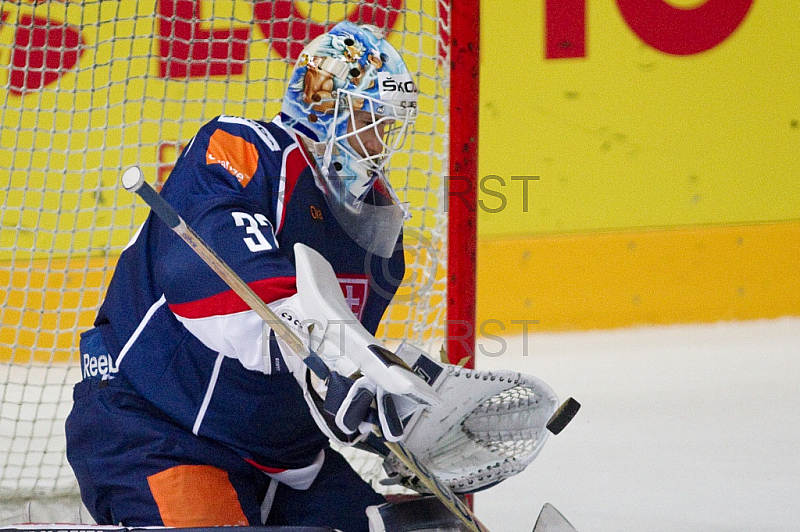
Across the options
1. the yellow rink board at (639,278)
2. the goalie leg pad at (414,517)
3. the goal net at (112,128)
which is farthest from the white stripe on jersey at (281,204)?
the yellow rink board at (639,278)

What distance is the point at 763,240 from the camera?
11.1 ft

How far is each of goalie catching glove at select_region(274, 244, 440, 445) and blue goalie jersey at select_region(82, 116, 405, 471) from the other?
0.23 feet

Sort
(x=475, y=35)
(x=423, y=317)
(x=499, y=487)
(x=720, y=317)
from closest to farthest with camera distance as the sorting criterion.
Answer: (x=475, y=35) → (x=423, y=317) → (x=499, y=487) → (x=720, y=317)

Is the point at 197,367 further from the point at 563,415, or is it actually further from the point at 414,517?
the point at 563,415

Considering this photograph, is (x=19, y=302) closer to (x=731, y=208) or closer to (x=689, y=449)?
(x=689, y=449)

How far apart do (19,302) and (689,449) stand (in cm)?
243

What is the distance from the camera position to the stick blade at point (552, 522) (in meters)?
1.46

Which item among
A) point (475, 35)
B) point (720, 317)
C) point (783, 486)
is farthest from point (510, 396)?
point (720, 317)

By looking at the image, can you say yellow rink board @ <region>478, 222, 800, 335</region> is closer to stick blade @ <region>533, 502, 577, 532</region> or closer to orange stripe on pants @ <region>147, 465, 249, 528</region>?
stick blade @ <region>533, 502, 577, 532</region>

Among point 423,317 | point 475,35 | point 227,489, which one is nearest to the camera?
point 227,489

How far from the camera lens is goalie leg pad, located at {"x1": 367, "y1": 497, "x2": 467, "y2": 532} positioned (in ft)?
4.71

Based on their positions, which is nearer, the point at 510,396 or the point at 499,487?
the point at 510,396

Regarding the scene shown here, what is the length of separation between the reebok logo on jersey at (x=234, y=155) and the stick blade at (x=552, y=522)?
2.40ft

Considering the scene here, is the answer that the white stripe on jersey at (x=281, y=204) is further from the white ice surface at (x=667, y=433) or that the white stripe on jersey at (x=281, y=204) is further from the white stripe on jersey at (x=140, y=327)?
the white ice surface at (x=667, y=433)
